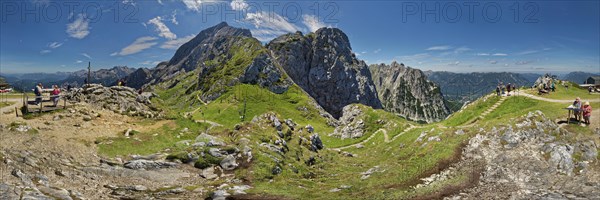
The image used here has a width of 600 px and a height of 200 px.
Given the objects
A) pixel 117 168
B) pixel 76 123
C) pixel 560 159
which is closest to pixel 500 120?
pixel 560 159

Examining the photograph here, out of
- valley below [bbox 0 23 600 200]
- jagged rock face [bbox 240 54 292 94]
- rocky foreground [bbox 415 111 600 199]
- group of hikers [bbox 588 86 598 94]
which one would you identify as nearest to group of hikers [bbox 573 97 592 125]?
valley below [bbox 0 23 600 200]

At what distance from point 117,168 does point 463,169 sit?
37855 millimetres

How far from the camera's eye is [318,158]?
2239 inches

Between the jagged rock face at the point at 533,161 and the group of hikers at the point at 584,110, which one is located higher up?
the group of hikers at the point at 584,110

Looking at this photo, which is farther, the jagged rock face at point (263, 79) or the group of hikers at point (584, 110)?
the jagged rock face at point (263, 79)

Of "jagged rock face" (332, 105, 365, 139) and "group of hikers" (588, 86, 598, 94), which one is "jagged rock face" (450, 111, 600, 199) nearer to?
"group of hikers" (588, 86, 598, 94)

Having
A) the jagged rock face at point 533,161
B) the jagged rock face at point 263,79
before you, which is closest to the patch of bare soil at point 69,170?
the jagged rock face at point 533,161

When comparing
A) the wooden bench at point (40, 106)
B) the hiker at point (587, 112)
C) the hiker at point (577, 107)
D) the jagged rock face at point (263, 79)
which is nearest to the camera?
the wooden bench at point (40, 106)

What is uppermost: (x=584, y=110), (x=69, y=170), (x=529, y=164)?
(x=584, y=110)

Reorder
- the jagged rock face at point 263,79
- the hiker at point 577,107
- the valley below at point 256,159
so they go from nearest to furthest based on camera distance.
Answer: the valley below at point 256,159, the hiker at point 577,107, the jagged rock face at point 263,79

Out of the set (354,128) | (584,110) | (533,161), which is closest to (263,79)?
(354,128)

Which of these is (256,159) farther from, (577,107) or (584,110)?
(584,110)

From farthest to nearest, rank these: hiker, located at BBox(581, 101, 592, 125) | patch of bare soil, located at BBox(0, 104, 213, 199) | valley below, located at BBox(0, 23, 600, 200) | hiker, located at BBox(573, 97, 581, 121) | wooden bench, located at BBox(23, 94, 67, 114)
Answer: hiker, located at BBox(573, 97, 581, 121)
hiker, located at BBox(581, 101, 592, 125)
wooden bench, located at BBox(23, 94, 67, 114)
valley below, located at BBox(0, 23, 600, 200)
patch of bare soil, located at BBox(0, 104, 213, 199)

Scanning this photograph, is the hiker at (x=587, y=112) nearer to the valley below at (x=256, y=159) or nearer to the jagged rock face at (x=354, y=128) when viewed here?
the valley below at (x=256, y=159)
